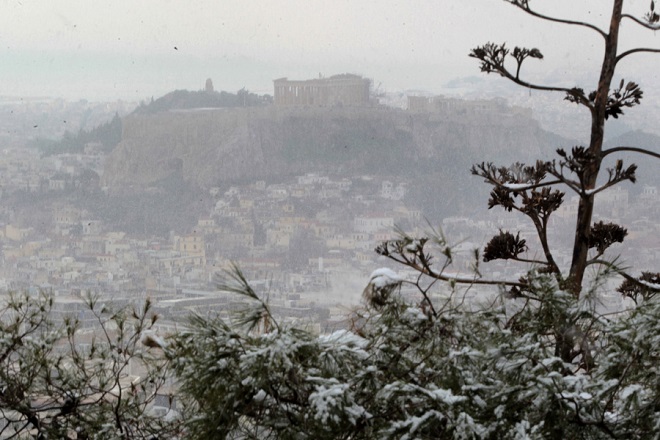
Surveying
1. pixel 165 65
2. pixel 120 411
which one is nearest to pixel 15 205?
pixel 165 65

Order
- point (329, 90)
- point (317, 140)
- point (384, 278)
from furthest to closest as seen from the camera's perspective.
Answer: point (317, 140) → point (329, 90) → point (384, 278)

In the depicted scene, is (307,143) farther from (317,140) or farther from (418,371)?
(418,371)

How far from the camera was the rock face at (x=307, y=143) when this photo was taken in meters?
9.37

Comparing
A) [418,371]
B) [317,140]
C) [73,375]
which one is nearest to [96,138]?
[317,140]

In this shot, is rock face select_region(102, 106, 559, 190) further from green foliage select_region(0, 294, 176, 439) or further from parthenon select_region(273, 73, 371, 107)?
green foliage select_region(0, 294, 176, 439)

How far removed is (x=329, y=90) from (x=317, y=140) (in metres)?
0.82

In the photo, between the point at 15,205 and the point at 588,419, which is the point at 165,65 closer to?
the point at 15,205

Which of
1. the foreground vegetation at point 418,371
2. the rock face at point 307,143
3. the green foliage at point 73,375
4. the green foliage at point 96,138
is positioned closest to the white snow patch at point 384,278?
the foreground vegetation at point 418,371

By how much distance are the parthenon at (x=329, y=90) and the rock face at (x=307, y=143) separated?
0.48 ft

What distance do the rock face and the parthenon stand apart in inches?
5.8

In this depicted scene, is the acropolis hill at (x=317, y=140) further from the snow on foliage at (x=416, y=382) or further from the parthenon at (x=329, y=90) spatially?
the snow on foliage at (x=416, y=382)

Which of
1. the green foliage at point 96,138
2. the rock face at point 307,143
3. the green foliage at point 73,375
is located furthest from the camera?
the green foliage at point 96,138

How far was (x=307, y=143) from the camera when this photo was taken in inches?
414

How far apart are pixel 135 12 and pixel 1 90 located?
81.5 inches
